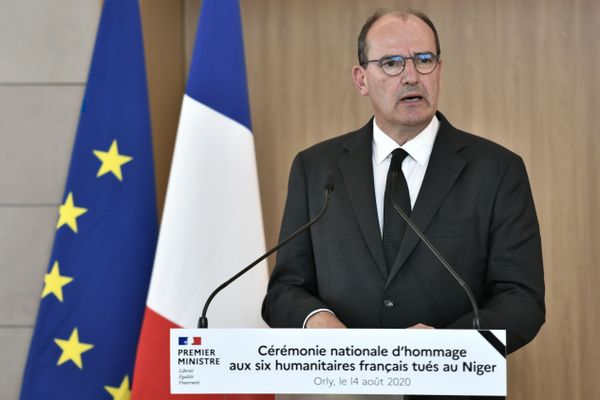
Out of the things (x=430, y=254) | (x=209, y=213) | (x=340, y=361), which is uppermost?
(x=209, y=213)

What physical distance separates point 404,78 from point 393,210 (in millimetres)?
343

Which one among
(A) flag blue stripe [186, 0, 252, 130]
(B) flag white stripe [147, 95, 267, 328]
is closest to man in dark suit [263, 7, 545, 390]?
(B) flag white stripe [147, 95, 267, 328]

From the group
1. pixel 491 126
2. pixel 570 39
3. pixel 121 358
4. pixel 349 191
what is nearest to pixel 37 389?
pixel 121 358

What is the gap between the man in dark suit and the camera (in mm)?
2061

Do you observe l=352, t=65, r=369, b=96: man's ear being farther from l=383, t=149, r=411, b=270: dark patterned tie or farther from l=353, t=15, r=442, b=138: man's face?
l=383, t=149, r=411, b=270: dark patterned tie

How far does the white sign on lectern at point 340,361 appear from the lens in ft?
4.87

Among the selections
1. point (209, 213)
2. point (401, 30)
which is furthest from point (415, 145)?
point (209, 213)

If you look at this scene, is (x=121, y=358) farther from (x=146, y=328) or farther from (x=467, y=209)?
→ (x=467, y=209)

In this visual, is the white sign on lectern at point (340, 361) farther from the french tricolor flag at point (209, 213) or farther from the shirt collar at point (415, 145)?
the french tricolor flag at point (209, 213)

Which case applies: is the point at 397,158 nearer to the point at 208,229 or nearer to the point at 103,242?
the point at 208,229

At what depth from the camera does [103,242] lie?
118 inches

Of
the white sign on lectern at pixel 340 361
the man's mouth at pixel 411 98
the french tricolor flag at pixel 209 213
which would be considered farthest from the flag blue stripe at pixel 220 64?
the white sign on lectern at pixel 340 361

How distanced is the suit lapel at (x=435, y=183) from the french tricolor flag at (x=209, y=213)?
1024mm

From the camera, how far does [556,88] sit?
3.45 m
